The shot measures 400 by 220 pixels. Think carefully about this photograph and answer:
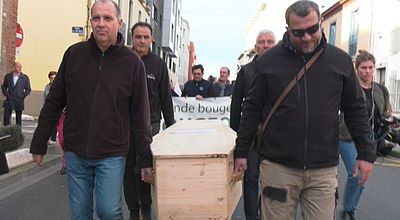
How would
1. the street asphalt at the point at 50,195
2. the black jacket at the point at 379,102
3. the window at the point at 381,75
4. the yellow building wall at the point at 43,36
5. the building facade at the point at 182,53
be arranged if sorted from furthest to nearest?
the building facade at the point at 182,53 < the window at the point at 381,75 < the yellow building wall at the point at 43,36 < the street asphalt at the point at 50,195 < the black jacket at the point at 379,102

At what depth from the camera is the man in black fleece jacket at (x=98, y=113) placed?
2.80 metres

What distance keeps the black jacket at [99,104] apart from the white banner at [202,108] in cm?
537

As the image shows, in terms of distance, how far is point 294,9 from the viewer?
8.40 ft

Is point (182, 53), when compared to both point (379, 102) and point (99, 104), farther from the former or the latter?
point (99, 104)

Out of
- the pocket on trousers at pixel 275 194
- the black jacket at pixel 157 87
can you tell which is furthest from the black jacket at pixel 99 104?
the black jacket at pixel 157 87

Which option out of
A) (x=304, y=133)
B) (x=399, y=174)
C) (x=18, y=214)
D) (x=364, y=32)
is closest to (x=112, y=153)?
(x=304, y=133)

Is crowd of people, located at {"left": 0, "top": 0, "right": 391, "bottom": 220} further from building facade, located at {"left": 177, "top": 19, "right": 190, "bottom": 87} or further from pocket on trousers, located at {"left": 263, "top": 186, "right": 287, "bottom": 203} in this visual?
building facade, located at {"left": 177, "top": 19, "right": 190, "bottom": 87}

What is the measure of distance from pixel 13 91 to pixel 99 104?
26.2ft

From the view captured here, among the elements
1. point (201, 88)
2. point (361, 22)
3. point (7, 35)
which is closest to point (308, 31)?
point (201, 88)

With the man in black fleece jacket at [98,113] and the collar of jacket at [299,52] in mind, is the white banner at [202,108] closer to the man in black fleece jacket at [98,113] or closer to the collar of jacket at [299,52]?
the man in black fleece jacket at [98,113]

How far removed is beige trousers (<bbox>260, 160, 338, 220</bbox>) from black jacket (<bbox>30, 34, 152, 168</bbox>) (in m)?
0.91

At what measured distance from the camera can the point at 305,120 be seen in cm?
248

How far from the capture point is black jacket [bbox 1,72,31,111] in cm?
962

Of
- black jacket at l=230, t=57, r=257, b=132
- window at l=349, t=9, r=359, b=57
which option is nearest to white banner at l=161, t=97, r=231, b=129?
black jacket at l=230, t=57, r=257, b=132
